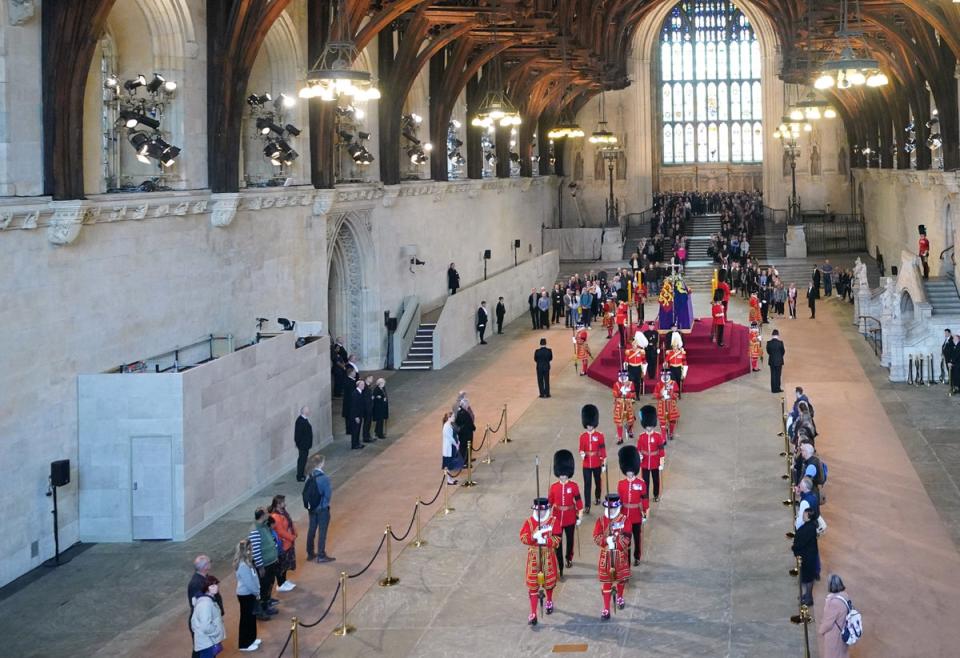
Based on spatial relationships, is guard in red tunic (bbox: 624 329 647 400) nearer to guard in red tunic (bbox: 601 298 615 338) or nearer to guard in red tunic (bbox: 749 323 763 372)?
guard in red tunic (bbox: 749 323 763 372)

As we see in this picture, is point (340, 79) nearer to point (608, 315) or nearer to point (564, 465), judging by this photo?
point (564, 465)

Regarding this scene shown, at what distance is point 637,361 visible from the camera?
76.6 ft

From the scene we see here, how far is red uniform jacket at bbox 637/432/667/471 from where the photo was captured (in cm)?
1588

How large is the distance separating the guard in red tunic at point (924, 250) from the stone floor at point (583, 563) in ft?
34.7

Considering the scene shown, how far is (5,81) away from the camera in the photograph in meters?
14.5

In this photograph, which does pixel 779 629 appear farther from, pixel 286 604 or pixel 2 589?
pixel 2 589

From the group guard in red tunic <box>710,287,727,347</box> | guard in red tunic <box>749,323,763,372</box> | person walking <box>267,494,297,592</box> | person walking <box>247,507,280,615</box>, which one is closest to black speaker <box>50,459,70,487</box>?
person walking <box>267,494,297,592</box>

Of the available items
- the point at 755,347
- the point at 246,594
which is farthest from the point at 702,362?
the point at 246,594

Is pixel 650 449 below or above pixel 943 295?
below

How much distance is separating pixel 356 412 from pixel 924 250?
19558 millimetres

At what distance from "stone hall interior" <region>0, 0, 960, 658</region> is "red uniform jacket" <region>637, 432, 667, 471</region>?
47 millimetres

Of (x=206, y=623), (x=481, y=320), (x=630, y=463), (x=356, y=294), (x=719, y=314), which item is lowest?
(x=206, y=623)

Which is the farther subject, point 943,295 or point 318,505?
point 943,295

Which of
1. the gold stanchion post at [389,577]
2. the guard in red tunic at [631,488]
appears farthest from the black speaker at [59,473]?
the guard in red tunic at [631,488]
